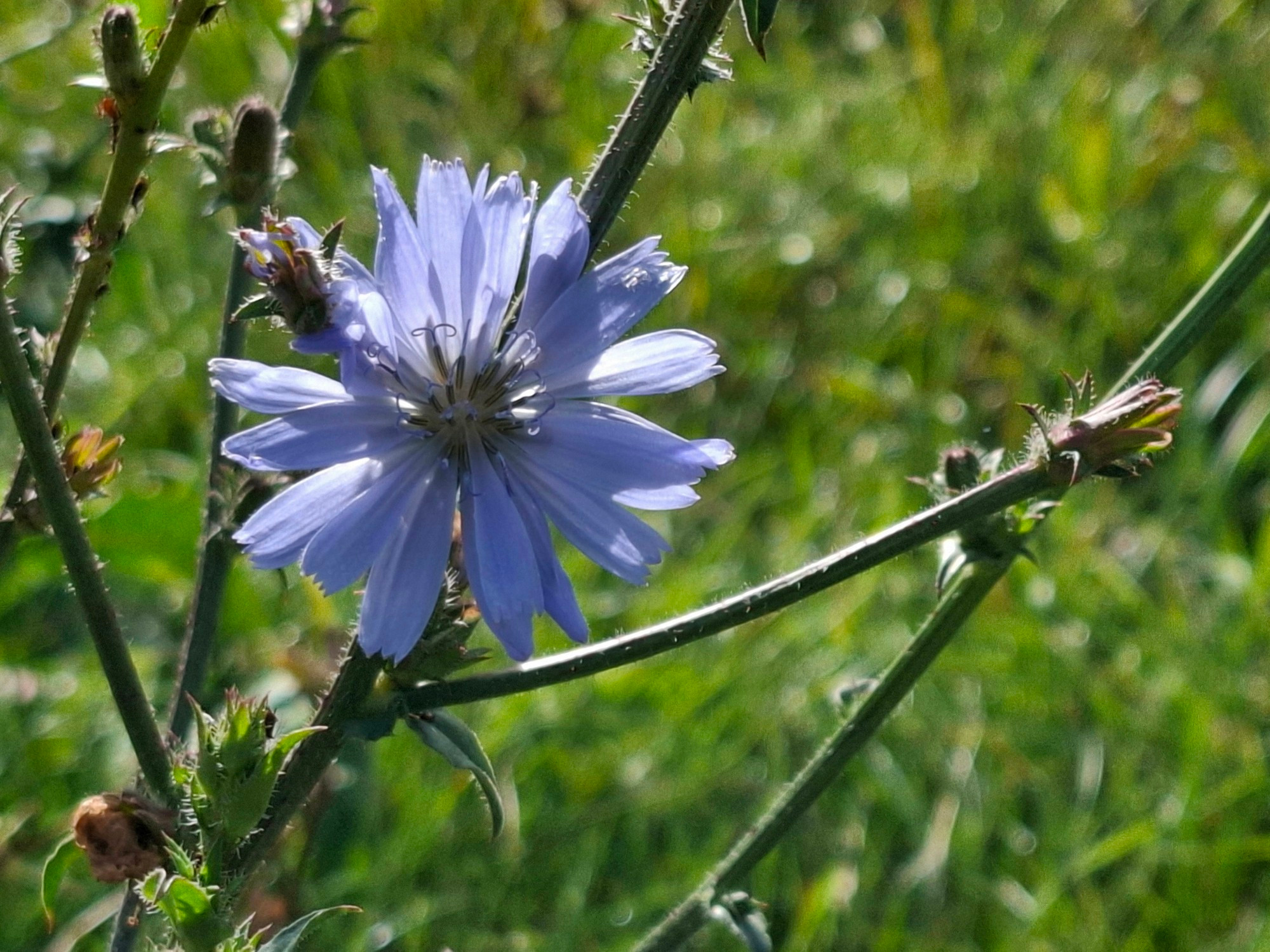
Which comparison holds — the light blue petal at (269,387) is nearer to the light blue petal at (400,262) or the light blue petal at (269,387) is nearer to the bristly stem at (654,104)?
the light blue petal at (400,262)

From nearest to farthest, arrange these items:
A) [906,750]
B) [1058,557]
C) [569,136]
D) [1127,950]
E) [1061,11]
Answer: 1. [1127,950]
2. [906,750]
3. [1058,557]
4. [569,136]
5. [1061,11]

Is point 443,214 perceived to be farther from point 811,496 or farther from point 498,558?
point 811,496

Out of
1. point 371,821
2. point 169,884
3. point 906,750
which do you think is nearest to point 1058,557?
point 906,750

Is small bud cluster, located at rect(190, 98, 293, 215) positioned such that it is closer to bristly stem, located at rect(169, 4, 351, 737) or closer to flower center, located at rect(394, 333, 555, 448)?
bristly stem, located at rect(169, 4, 351, 737)

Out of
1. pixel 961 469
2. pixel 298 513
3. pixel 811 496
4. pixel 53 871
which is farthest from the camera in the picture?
pixel 811 496

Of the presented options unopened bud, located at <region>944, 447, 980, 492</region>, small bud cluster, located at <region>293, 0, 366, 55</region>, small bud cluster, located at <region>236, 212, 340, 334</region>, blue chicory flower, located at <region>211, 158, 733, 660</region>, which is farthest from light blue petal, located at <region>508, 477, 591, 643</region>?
small bud cluster, located at <region>293, 0, 366, 55</region>

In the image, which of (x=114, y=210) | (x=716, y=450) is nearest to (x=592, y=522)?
(x=716, y=450)

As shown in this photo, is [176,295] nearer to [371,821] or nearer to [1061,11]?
[371,821]
